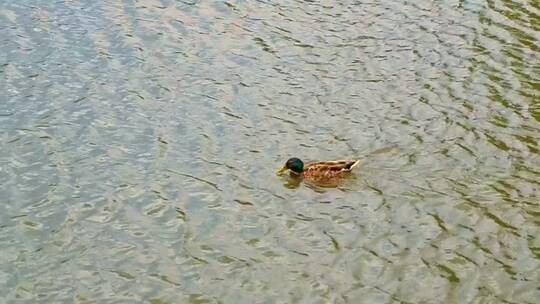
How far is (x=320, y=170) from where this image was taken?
13672 millimetres

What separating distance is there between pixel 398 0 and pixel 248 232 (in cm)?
1024

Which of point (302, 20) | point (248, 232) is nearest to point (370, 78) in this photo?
point (302, 20)

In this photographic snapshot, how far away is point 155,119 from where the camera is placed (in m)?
15.2

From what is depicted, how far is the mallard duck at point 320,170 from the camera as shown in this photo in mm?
13602

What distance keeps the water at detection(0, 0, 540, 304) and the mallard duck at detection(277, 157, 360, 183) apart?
24 centimetres

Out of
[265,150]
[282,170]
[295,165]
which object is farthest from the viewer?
[265,150]

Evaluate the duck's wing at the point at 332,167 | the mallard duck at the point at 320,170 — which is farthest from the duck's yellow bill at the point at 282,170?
the duck's wing at the point at 332,167

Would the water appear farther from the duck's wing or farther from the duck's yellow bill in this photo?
the duck's wing

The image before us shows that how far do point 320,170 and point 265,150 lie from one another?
121 cm

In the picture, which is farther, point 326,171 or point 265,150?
point 265,150

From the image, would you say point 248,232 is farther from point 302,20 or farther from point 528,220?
point 302,20

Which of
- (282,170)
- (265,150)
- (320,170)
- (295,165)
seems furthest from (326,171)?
(265,150)

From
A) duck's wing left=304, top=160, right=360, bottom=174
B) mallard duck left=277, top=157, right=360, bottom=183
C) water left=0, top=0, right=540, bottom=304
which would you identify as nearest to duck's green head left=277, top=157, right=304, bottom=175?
mallard duck left=277, top=157, right=360, bottom=183

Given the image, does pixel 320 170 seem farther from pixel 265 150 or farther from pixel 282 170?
pixel 265 150
